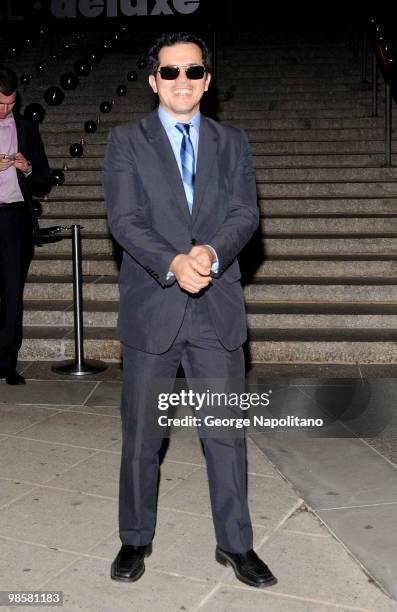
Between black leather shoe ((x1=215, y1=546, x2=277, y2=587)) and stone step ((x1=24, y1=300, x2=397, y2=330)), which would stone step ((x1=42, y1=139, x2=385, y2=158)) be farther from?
black leather shoe ((x1=215, y1=546, x2=277, y2=587))

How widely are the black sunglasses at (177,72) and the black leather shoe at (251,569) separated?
1.82m

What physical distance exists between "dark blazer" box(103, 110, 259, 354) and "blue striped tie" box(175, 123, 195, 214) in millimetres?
36

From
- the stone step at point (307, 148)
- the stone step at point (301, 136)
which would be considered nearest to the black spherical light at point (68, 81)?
the stone step at point (301, 136)

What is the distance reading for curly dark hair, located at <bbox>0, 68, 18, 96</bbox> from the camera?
584cm

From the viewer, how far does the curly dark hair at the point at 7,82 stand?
5.84m

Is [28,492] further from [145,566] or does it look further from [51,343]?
[51,343]

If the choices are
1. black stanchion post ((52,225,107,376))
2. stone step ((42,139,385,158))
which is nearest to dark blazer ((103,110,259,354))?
black stanchion post ((52,225,107,376))

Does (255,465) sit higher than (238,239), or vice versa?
(238,239)

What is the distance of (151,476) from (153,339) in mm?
554

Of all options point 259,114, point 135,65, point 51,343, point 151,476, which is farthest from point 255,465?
point 135,65

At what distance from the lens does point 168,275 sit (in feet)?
10.5

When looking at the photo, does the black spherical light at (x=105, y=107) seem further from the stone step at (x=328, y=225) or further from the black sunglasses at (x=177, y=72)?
the black sunglasses at (x=177, y=72)

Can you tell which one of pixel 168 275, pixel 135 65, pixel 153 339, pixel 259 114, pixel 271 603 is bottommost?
pixel 271 603

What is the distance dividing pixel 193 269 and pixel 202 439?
699 mm
